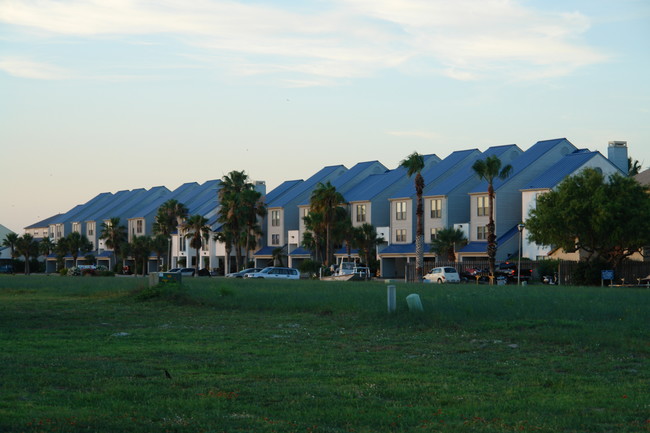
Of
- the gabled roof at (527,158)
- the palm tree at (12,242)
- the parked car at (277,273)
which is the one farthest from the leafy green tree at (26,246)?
the gabled roof at (527,158)

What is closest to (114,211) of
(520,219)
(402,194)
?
(402,194)

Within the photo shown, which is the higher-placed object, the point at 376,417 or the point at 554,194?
the point at 554,194

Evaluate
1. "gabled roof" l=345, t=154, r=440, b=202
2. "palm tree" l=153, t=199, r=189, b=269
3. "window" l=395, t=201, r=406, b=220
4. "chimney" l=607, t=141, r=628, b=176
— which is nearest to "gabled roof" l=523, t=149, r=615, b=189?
"chimney" l=607, t=141, r=628, b=176

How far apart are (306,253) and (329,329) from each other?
3045 inches

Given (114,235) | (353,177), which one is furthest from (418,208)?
(114,235)

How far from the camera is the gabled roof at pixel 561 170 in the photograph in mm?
78581

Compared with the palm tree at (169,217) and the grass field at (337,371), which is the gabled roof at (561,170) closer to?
the grass field at (337,371)

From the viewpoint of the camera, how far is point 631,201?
62.7 meters

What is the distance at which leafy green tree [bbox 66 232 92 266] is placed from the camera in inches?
5512

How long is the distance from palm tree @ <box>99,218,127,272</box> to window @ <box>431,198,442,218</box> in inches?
2333

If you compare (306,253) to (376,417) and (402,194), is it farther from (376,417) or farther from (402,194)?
(376,417)

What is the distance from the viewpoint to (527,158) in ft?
284

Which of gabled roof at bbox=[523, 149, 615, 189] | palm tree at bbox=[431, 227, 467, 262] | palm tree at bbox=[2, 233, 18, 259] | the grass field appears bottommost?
the grass field

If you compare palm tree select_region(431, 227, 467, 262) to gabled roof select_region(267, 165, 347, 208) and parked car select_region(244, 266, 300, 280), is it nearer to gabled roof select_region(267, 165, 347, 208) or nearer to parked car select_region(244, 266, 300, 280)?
parked car select_region(244, 266, 300, 280)
